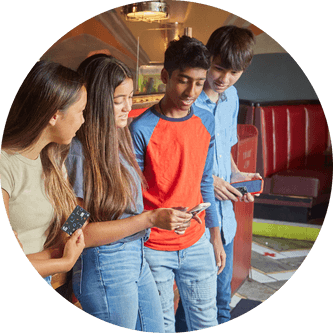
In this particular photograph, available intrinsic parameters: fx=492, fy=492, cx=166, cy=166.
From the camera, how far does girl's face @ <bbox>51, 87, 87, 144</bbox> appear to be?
1.88 m

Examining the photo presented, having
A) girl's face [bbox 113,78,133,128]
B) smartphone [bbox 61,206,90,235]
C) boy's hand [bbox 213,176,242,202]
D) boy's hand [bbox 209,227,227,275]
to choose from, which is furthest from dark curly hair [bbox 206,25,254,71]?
smartphone [bbox 61,206,90,235]

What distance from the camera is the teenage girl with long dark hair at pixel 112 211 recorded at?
1878mm

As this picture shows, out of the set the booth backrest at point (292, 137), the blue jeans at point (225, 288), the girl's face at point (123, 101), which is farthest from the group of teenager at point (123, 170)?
the booth backrest at point (292, 137)

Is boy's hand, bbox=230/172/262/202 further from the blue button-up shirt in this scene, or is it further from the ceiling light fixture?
the ceiling light fixture

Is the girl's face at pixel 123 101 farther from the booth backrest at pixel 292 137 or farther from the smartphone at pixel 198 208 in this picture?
the booth backrest at pixel 292 137

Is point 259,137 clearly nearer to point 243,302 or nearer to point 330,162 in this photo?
point 330,162

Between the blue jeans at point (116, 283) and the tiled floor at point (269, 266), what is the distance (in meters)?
0.44

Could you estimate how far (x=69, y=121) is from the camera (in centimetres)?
190

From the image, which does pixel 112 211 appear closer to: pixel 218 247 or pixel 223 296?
pixel 218 247

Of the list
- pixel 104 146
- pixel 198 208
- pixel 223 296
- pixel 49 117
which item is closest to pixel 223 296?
pixel 223 296

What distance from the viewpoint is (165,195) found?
1956 millimetres

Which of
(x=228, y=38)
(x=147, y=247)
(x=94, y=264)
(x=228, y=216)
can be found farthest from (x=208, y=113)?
(x=94, y=264)

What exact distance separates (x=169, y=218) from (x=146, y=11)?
863mm

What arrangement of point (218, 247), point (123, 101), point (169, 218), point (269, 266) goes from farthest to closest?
1. point (269, 266)
2. point (218, 247)
3. point (169, 218)
4. point (123, 101)
